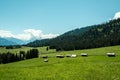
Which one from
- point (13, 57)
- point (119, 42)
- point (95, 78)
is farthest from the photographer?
point (119, 42)

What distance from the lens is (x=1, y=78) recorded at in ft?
91.1

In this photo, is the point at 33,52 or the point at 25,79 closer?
the point at 25,79

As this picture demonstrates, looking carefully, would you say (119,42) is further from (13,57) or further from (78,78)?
(78,78)

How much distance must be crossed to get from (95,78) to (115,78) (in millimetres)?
2735

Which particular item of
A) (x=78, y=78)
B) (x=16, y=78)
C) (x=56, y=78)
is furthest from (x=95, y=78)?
(x=16, y=78)

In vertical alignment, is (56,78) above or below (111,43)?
below

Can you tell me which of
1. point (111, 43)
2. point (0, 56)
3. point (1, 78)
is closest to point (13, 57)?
point (0, 56)

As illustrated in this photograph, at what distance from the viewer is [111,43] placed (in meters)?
199

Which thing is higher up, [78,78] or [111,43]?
[111,43]

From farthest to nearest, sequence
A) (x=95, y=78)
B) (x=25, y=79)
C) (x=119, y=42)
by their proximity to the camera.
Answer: (x=119, y=42), (x=95, y=78), (x=25, y=79)

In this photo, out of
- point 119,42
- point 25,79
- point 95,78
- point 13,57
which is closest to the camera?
point 25,79

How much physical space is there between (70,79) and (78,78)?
1.61 meters

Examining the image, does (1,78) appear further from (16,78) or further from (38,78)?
(38,78)

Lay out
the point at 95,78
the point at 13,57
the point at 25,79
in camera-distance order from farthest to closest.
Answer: the point at 13,57, the point at 95,78, the point at 25,79
